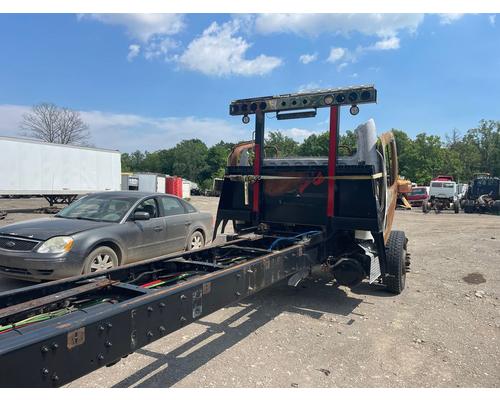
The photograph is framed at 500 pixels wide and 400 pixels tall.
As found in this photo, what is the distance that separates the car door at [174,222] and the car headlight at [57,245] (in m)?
2.10

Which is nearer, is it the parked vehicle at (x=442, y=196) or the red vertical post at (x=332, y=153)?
the red vertical post at (x=332, y=153)

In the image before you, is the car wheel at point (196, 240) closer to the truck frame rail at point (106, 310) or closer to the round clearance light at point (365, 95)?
the truck frame rail at point (106, 310)

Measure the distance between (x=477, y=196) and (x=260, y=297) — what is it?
92.3 ft

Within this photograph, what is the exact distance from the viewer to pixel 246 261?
13.4 feet

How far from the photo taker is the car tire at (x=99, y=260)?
5922mm

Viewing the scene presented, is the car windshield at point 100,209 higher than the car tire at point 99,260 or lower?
higher

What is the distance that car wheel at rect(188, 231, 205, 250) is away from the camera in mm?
8336

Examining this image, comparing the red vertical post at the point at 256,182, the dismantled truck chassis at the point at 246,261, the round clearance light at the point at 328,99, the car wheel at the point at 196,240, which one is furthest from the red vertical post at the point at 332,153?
the car wheel at the point at 196,240

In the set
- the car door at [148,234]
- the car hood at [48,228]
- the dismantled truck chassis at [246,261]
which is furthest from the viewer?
the car door at [148,234]

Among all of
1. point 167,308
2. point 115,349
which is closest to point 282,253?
point 167,308

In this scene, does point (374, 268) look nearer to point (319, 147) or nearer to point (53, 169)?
point (319, 147)

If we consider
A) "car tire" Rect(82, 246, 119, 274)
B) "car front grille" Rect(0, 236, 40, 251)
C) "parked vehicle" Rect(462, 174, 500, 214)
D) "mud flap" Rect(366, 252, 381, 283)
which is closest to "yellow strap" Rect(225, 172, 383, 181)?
"mud flap" Rect(366, 252, 381, 283)

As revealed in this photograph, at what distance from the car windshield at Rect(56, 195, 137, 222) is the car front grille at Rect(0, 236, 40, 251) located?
47.1 inches

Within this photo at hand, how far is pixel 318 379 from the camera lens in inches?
137
